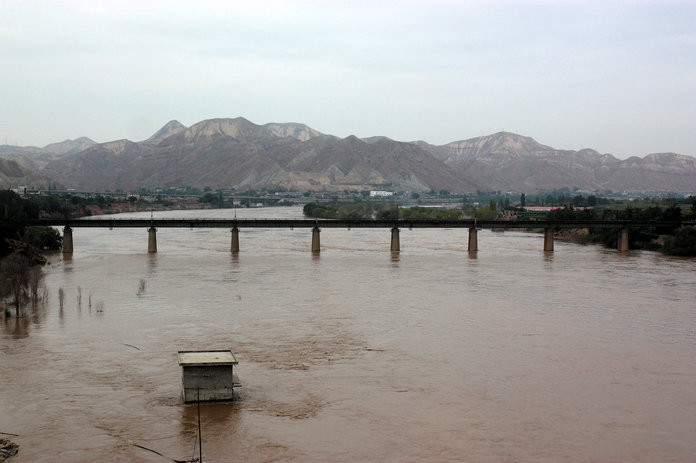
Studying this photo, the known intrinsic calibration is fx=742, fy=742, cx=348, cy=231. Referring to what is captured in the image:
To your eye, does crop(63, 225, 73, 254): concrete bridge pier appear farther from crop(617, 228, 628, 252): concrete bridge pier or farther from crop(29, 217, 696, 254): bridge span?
crop(617, 228, 628, 252): concrete bridge pier

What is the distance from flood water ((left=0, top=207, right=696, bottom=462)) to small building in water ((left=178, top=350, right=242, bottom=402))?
44cm

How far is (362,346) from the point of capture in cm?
3297

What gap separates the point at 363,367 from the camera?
2927cm

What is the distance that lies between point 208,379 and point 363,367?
7251 millimetres

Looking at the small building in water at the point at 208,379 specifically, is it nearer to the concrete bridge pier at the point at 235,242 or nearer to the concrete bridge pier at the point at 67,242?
the concrete bridge pier at the point at 235,242

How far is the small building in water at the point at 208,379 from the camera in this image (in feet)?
78.7

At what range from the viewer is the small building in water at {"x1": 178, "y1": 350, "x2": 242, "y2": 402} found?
2400 centimetres

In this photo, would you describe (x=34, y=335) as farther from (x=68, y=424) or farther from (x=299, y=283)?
(x=299, y=283)

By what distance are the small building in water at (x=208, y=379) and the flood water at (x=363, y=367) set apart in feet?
1.44

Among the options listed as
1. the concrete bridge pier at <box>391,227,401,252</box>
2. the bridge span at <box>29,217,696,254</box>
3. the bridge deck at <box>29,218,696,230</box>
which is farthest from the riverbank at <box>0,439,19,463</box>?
the concrete bridge pier at <box>391,227,401,252</box>

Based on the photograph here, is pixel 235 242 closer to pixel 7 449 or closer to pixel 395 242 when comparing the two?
pixel 395 242

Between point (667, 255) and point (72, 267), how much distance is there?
2377 inches

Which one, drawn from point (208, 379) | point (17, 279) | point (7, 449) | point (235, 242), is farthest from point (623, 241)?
point (7, 449)

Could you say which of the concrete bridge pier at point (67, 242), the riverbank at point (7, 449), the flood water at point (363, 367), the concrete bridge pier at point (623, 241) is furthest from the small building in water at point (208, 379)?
the concrete bridge pier at point (623, 241)
